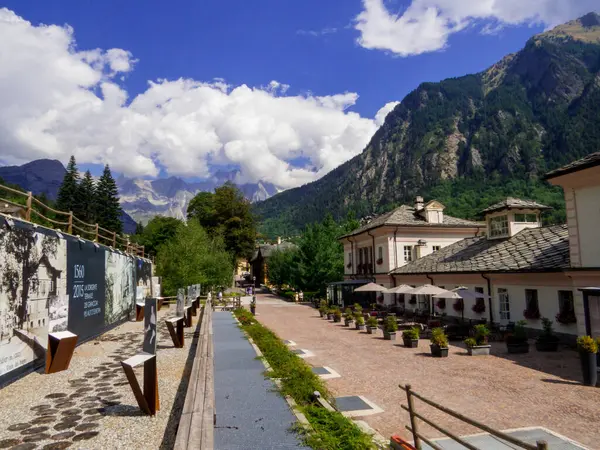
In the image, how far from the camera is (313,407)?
790cm

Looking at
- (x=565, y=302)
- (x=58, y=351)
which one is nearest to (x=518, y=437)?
(x=565, y=302)

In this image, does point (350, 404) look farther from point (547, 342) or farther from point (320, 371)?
point (547, 342)

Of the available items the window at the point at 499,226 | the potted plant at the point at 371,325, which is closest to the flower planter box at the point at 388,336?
the potted plant at the point at 371,325

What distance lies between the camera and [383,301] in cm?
3209

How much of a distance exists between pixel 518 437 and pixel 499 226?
63.2 ft

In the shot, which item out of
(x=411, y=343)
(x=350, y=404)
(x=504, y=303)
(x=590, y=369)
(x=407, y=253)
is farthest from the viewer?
(x=407, y=253)

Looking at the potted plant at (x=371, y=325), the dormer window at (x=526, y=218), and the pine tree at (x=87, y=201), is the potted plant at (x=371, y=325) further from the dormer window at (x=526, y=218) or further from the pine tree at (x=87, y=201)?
the pine tree at (x=87, y=201)

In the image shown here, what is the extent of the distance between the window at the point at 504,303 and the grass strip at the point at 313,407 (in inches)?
434

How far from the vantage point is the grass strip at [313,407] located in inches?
243

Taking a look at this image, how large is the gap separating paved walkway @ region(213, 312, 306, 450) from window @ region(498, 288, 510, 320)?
12099mm

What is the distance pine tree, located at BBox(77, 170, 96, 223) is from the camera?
221 feet

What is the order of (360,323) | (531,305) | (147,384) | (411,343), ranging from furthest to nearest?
(360,323)
(531,305)
(411,343)
(147,384)

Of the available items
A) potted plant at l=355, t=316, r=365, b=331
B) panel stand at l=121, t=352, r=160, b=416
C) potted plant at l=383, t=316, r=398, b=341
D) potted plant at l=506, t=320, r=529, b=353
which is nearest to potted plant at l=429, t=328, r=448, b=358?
potted plant at l=506, t=320, r=529, b=353

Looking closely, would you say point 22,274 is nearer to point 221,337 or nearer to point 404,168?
point 221,337
